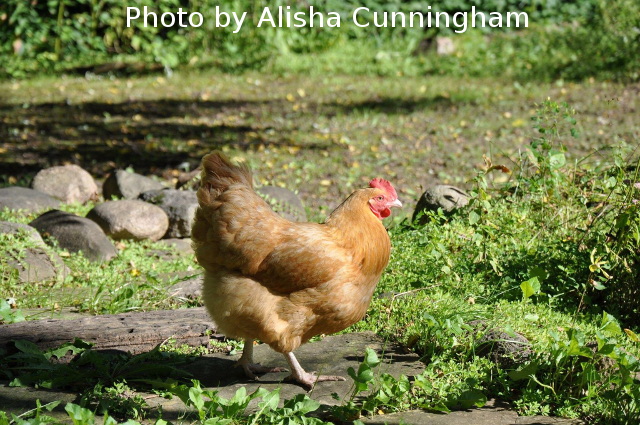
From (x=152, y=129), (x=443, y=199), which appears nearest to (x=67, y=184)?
(x=152, y=129)

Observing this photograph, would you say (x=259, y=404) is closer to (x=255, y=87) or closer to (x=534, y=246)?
(x=534, y=246)

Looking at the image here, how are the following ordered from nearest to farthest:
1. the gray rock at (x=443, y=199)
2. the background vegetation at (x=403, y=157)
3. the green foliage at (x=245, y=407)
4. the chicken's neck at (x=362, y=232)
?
the green foliage at (x=245, y=407) → the background vegetation at (x=403, y=157) → the chicken's neck at (x=362, y=232) → the gray rock at (x=443, y=199)

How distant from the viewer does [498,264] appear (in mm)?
5125

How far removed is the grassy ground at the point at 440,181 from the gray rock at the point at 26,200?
0.31m

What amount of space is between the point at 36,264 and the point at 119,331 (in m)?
1.70

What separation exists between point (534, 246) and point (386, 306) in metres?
1.33

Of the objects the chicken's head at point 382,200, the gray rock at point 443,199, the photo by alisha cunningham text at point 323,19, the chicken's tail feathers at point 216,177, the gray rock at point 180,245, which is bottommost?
the gray rock at point 180,245

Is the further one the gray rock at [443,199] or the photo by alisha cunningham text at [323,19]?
the photo by alisha cunningham text at [323,19]

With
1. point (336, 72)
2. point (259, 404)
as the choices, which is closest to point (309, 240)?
point (259, 404)

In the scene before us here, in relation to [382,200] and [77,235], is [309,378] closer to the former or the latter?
[382,200]

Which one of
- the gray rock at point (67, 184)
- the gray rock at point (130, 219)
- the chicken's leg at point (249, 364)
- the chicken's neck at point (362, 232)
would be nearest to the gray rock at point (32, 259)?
the gray rock at point (130, 219)

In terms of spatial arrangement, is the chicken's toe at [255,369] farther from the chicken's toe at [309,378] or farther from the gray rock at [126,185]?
the gray rock at [126,185]

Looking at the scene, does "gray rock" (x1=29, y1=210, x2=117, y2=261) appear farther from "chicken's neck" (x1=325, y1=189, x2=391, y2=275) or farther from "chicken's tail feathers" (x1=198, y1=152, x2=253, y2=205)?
"chicken's neck" (x1=325, y1=189, x2=391, y2=275)

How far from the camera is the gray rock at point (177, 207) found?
6.90 meters
